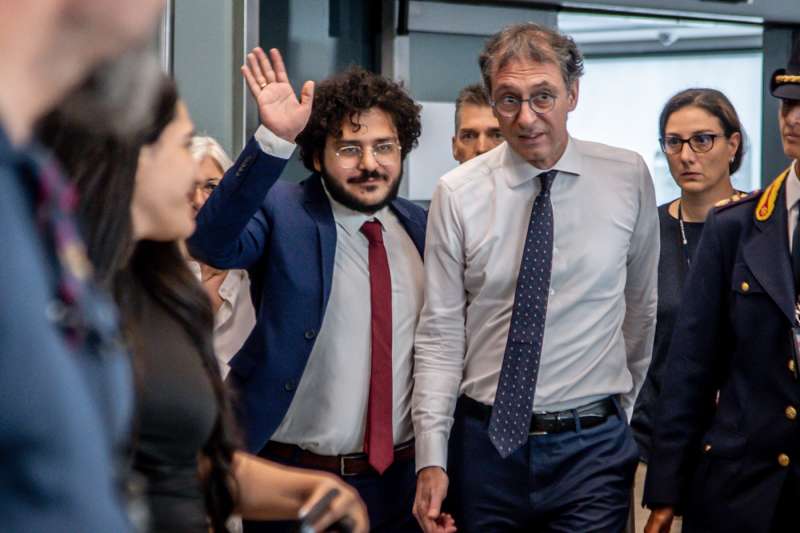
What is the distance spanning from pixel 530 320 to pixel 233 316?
97 cm

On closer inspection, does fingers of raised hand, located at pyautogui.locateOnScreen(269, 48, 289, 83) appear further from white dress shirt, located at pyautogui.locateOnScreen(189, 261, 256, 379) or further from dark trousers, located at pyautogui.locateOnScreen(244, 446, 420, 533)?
dark trousers, located at pyautogui.locateOnScreen(244, 446, 420, 533)

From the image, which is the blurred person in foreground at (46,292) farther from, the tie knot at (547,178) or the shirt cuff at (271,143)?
the tie knot at (547,178)

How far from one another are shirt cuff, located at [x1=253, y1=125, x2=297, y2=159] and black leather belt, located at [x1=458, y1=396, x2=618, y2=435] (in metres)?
0.75

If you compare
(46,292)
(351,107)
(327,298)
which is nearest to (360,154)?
(351,107)

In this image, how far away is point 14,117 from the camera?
609 millimetres

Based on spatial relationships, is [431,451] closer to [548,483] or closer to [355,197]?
[548,483]

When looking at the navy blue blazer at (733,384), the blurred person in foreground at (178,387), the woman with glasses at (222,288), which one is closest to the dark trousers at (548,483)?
the navy blue blazer at (733,384)

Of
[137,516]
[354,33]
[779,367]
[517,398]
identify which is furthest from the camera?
[354,33]

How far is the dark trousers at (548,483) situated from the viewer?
269 cm

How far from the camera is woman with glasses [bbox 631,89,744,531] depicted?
3.76 meters

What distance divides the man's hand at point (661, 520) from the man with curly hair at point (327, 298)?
2.10ft

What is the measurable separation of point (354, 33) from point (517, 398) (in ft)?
9.61

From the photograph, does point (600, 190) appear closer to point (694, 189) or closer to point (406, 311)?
point (406, 311)

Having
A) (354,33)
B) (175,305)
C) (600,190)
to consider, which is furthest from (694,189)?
(175,305)
